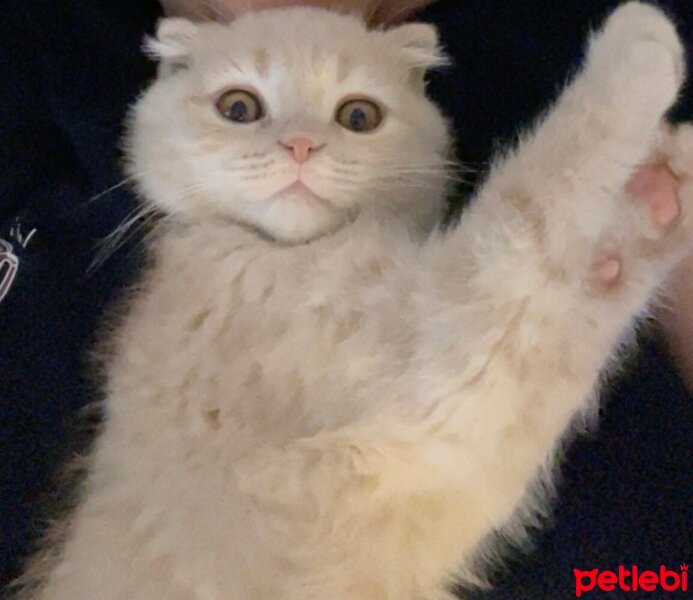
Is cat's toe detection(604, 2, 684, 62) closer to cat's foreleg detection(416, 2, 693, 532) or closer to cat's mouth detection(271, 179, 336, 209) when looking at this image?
cat's foreleg detection(416, 2, 693, 532)

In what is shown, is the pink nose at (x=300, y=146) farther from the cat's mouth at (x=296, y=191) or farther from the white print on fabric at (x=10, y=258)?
the white print on fabric at (x=10, y=258)

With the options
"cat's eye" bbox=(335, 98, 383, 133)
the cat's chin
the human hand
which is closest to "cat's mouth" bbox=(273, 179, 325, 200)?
the cat's chin

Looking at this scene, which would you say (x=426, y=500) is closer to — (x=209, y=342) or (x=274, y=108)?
(x=209, y=342)

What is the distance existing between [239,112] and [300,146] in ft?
0.50

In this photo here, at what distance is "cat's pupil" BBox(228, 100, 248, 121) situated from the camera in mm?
1007

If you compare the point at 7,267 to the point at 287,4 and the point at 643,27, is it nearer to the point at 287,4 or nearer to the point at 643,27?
the point at 287,4

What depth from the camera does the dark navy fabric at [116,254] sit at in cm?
82

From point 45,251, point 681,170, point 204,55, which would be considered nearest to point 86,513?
point 45,251

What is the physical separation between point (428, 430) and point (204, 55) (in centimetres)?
61

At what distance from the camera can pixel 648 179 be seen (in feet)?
2.52

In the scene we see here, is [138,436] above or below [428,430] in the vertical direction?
below

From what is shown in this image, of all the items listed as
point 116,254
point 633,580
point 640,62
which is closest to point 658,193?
point 640,62

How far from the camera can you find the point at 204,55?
1087 millimetres

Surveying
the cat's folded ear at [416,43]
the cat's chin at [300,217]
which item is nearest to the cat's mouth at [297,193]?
the cat's chin at [300,217]
